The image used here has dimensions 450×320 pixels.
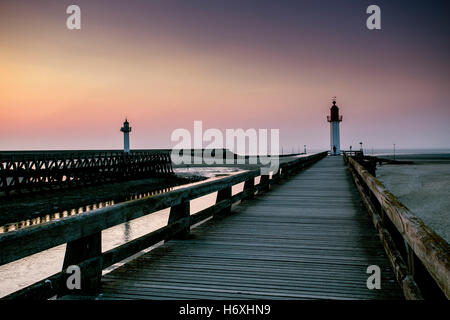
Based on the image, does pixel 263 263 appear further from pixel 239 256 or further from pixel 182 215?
pixel 182 215

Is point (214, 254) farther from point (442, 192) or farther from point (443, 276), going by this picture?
point (442, 192)

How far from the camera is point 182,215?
521cm

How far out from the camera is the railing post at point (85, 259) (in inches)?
114

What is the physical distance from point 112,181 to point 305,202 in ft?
81.7

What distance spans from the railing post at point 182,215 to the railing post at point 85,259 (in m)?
1.93

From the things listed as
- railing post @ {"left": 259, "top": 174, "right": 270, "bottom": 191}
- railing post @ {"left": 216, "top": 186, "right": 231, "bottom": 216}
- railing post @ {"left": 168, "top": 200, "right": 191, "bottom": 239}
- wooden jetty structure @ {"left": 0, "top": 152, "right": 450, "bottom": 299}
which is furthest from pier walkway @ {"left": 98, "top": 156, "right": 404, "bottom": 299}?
railing post @ {"left": 259, "top": 174, "right": 270, "bottom": 191}

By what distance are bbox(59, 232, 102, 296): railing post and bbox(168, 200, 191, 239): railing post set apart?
193cm

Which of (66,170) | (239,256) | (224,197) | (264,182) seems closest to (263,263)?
(239,256)

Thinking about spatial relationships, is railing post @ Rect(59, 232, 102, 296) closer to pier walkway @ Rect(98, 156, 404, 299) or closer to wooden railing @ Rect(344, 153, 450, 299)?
pier walkway @ Rect(98, 156, 404, 299)

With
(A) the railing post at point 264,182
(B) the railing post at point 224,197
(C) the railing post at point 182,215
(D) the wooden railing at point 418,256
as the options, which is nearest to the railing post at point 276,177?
(A) the railing post at point 264,182

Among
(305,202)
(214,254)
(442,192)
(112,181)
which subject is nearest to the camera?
(214,254)

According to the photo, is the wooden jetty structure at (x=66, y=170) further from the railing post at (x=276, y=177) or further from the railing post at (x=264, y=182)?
the railing post at (x=264, y=182)

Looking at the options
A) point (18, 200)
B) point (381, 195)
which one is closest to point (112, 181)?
point (18, 200)

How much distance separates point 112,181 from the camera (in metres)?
30.5
